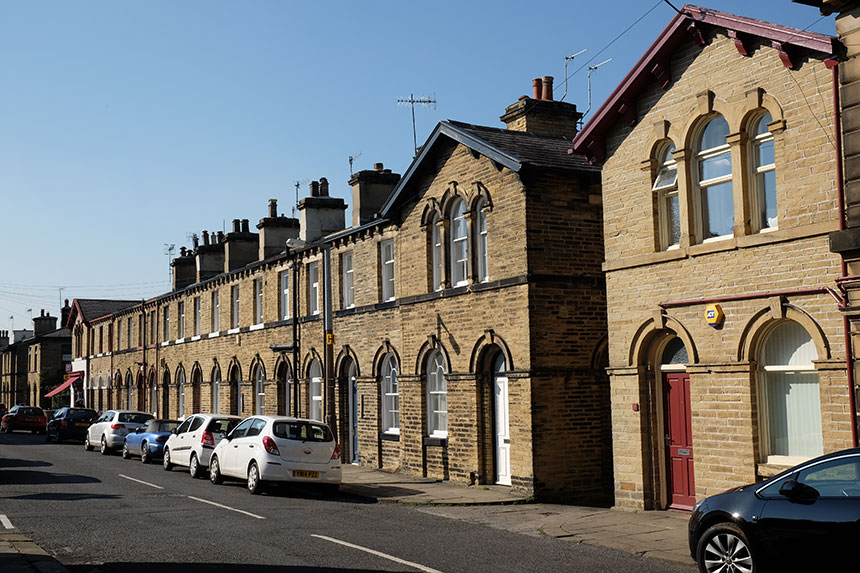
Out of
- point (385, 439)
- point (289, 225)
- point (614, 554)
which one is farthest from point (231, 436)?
point (289, 225)

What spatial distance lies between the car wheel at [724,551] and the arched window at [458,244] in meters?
11.6

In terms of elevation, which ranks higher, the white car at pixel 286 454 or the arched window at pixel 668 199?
the arched window at pixel 668 199

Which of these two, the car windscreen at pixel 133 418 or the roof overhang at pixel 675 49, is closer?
the roof overhang at pixel 675 49

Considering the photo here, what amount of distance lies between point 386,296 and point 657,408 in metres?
10.2

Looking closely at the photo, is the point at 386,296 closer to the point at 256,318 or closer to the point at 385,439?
the point at 385,439

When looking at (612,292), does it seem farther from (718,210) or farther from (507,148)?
(507,148)

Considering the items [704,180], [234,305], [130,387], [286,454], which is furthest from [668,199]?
[130,387]

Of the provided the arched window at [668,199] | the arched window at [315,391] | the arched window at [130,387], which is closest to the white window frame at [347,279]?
the arched window at [315,391]

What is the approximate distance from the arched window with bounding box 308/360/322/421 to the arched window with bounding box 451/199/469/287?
8564 millimetres

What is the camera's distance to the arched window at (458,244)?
68.1ft

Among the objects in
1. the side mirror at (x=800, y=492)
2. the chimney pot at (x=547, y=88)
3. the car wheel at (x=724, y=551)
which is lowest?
the car wheel at (x=724, y=551)

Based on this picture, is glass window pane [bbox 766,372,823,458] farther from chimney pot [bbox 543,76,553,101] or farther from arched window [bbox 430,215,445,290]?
chimney pot [bbox 543,76,553,101]

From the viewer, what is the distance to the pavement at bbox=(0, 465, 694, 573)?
35.8 feet

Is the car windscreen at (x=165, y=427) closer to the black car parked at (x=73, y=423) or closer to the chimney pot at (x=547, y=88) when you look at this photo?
the black car parked at (x=73, y=423)
